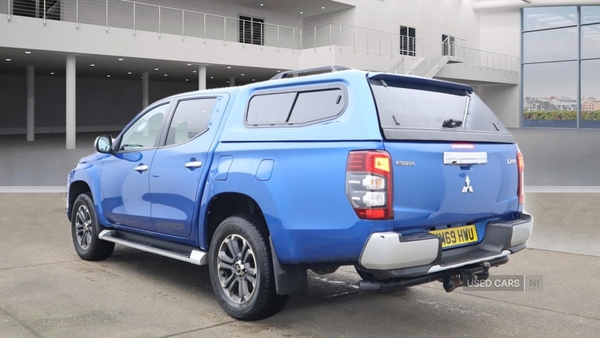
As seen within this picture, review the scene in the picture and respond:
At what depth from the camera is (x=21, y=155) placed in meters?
21.6

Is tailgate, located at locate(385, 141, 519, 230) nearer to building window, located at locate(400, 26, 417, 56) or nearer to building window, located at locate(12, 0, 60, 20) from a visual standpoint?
building window, located at locate(12, 0, 60, 20)

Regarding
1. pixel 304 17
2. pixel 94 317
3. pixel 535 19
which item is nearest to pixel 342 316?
pixel 94 317

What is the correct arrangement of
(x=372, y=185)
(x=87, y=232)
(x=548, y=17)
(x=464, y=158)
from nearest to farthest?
(x=372, y=185) → (x=464, y=158) → (x=87, y=232) → (x=548, y=17)

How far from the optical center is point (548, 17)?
4684 cm

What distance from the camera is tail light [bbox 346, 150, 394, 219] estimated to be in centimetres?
381

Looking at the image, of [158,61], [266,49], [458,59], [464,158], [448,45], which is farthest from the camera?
[448,45]

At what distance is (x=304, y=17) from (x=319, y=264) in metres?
35.2

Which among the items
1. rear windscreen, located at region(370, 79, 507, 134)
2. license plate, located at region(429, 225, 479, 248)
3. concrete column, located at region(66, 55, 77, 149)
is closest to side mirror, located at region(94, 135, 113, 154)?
rear windscreen, located at region(370, 79, 507, 134)

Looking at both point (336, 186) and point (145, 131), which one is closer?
point (336, 186)

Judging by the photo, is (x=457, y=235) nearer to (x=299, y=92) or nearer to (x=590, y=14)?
(x=299, y=92)

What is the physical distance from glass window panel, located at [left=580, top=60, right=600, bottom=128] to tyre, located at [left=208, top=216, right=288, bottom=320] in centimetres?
4600

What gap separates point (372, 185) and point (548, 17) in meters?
48.1

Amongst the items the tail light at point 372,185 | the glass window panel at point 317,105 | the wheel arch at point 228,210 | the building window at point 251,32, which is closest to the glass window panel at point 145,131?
the wheel arch at point 228,210

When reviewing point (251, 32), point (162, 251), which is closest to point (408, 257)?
point (162, 251)
